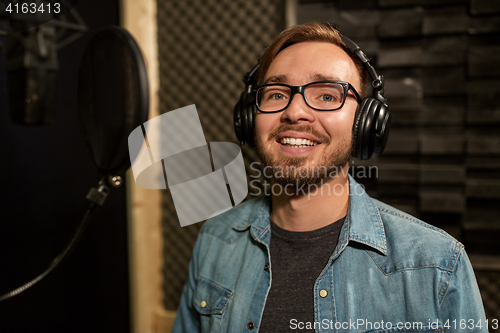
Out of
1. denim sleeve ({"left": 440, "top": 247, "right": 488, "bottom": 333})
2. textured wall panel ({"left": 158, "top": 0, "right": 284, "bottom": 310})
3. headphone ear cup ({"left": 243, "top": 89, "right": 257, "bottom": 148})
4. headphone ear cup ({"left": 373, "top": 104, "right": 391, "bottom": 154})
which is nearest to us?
denim sleeve ({"left": 440, "top": 247, "right": 488, "bottom": 333})

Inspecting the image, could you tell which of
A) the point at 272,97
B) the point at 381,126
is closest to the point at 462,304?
the point at 381,126

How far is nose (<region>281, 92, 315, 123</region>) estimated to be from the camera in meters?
0.87

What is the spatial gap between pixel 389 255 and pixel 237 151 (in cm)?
114

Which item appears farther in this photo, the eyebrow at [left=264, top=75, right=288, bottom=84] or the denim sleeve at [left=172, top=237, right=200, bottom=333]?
the denim sleeve at [left=172, top=237, right=200, bottom=333]

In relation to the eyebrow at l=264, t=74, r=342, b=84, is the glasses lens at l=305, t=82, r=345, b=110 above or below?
below

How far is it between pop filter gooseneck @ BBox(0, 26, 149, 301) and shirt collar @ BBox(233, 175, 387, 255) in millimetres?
416

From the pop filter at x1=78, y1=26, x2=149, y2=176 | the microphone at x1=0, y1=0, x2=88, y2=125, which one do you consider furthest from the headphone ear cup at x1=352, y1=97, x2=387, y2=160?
the microphone at x1=0, y1=0, x2=88, y2=125

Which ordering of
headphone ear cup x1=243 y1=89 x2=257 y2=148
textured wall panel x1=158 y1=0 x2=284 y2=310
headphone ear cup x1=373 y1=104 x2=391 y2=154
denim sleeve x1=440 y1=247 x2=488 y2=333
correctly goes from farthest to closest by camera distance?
textured wall panel x1=158 y1=0 x2=284 y2=310 < headphone ear cup x1=243 y1=89 x2=257 y2=148 < headphone ear cup x1=373 y1=104 x2=391 y2=154 < denim sleeve x1=440 y1=247 x2=488 y2=333

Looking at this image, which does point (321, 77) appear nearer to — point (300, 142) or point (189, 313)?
point (300, 142)

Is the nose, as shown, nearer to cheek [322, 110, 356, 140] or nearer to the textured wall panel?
cheek [322, 110, 356, 140]

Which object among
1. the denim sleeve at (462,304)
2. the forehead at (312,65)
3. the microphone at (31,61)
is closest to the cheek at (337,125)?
the forehead at (312,65)

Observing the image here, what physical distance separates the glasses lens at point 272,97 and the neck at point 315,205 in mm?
241

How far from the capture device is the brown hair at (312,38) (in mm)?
936

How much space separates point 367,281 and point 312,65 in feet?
1.92
